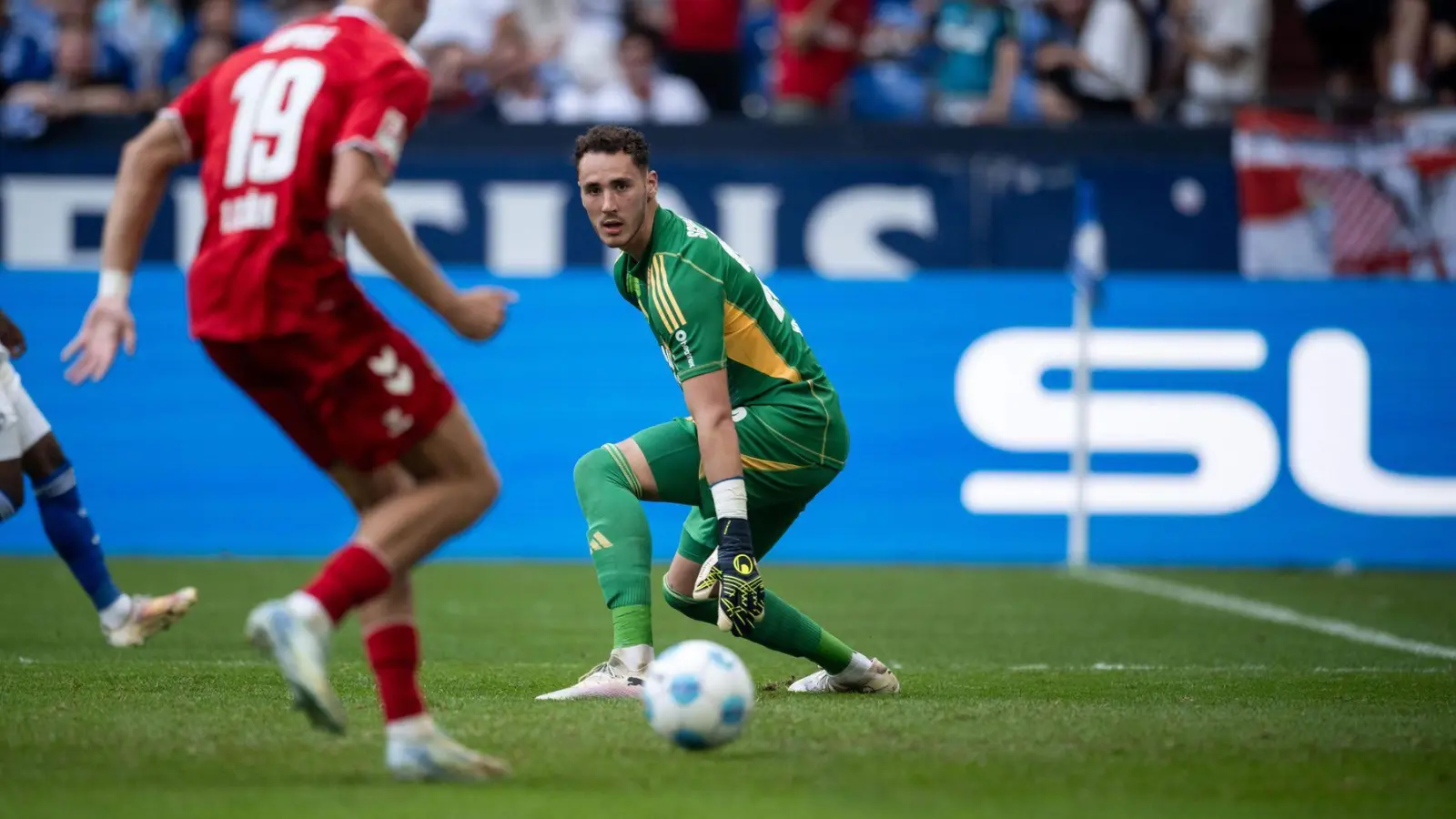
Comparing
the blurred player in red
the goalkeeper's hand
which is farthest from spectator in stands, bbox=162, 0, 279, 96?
the blurred player in red

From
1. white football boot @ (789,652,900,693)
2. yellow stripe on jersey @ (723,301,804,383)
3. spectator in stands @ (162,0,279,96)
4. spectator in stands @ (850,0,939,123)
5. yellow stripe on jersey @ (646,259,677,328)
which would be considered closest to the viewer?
yellow stripe on jersey @ (646,259,677,328)

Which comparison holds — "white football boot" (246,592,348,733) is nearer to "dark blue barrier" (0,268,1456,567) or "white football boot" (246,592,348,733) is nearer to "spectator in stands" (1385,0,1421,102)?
"dark blue barrier" (0,268,1456,567)

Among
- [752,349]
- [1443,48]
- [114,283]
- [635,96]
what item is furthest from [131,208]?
[1443,48]

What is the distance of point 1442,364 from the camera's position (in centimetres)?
1305

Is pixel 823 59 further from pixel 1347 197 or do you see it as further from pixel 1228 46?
pixel 1347 197

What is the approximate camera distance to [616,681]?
21.3 feet

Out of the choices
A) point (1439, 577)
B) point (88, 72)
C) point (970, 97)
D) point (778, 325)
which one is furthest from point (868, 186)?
point (778, 325)

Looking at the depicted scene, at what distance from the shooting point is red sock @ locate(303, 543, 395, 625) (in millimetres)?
4578

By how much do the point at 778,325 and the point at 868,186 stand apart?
307 inches

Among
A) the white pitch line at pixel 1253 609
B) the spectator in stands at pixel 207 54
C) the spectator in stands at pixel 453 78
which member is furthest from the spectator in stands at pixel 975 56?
the spectator in stands at pixel 207 54

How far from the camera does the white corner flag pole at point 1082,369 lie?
509 inches

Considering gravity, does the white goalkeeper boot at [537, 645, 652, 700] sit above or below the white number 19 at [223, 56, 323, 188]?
below

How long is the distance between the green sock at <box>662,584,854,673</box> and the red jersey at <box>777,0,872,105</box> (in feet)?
29.3

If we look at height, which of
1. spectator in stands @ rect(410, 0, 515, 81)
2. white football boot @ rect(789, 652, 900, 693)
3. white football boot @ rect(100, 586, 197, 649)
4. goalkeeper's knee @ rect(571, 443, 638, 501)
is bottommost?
white football boot @ rect(789, 652, 900, 693)
